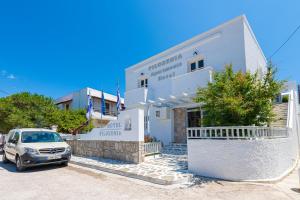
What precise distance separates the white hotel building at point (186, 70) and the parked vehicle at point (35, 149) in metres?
6.37

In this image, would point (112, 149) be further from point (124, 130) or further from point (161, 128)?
point (161, 128)

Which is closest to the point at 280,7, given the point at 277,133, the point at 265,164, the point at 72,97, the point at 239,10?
the point at 239,10

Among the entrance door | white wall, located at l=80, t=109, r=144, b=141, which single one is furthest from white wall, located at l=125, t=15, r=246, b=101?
white wall, located at l=80, t=109, r=144, b=141

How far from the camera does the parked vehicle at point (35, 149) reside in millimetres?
8375

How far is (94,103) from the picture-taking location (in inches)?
1139

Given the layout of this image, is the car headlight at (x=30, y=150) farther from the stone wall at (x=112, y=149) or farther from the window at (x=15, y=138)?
the stone wall at (x=112, y=149)

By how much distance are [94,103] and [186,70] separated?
1832 cm

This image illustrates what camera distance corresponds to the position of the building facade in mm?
27203

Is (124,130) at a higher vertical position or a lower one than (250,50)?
lower

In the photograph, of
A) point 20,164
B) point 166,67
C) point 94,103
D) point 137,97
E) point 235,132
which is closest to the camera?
point 235,132

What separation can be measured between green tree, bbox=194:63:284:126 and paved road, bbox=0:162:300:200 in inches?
94.6

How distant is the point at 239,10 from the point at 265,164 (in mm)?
10187

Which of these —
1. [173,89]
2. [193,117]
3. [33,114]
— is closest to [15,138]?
[173,89]

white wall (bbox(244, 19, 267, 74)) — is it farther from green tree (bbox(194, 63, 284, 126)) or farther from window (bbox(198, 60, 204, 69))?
green tree (bbox(194, 63, 284, 126))
